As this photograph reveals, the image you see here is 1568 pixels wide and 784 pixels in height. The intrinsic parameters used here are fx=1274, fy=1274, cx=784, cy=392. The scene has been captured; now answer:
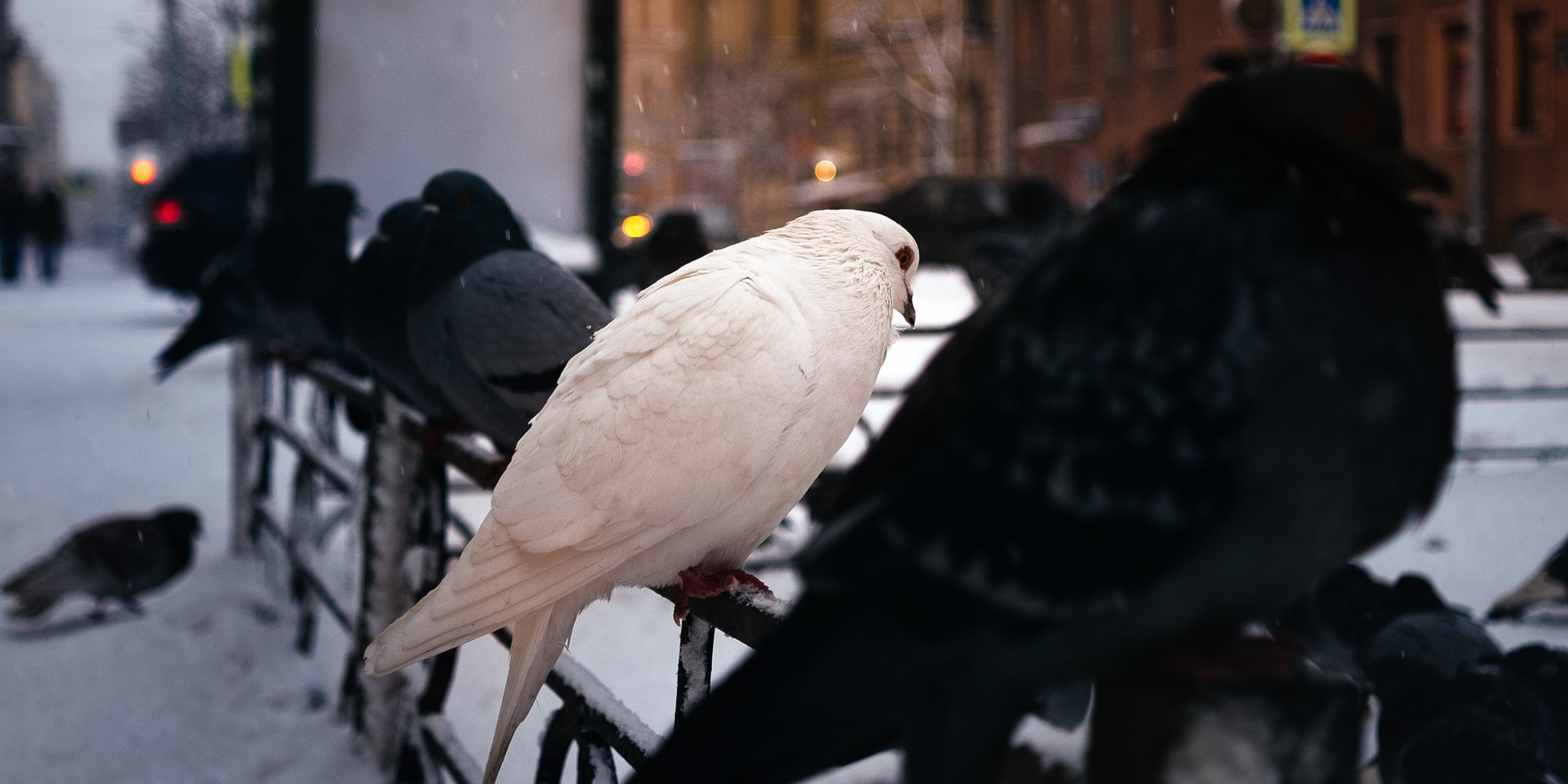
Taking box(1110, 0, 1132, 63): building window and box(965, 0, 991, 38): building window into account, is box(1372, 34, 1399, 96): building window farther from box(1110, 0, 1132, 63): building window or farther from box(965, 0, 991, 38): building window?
box(965, 0, 991, 38): building window

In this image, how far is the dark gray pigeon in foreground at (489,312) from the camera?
7.71 feet

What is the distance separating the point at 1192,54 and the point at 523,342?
74.1 ft

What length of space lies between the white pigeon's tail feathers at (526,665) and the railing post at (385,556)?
124cm

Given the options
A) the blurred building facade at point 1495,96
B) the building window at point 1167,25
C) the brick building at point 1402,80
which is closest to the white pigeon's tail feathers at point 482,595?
the brick building at point 1402,80

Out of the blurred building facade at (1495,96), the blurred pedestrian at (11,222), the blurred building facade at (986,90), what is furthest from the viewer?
the blurred pedestrian at (11,222)

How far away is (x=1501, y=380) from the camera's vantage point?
248 inches

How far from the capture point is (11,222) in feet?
72.8

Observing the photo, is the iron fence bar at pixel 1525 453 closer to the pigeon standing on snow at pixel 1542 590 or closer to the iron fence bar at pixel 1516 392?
the iron fence bar at pixel 1516 392

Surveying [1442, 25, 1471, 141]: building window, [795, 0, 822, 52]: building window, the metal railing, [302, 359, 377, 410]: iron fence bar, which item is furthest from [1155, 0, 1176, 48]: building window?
[302, 359, 377, 410]: iron fence bar

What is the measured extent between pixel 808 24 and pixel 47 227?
2160cm

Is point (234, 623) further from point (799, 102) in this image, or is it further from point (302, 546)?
point (799, 102)

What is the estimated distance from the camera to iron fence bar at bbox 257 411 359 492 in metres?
3.81

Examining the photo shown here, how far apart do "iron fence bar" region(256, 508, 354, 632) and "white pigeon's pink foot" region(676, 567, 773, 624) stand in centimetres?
190

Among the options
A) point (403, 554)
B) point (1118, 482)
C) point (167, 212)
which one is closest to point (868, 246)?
point (1118, 482)
